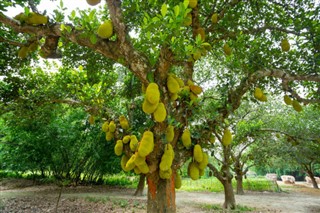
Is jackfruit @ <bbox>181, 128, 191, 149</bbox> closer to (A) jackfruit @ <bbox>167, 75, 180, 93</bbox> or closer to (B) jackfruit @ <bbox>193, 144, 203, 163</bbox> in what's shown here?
(B) jackfruit @ <bbox>193, 144, 203, 163</bbox>

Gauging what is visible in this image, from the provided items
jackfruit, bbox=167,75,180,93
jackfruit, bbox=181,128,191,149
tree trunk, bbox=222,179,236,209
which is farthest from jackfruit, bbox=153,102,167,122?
tree trunk, bbox=222,179,236,209

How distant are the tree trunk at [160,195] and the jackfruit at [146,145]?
0.35 metres

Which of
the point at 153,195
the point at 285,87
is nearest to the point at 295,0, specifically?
the point at 285,87

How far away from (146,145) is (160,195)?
1.75ft

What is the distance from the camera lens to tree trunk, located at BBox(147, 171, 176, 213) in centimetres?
222

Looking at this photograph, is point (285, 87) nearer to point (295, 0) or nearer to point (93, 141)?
point (295, 0)

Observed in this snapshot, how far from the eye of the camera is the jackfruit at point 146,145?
6.86 ft

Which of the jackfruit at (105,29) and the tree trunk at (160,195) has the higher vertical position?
the jackfruit at (105,29)

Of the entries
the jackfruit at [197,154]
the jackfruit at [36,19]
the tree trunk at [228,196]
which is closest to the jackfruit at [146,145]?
the jackfruit at [197,154]

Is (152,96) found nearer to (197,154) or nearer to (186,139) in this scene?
(186,139)

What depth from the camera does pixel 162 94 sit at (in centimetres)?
229

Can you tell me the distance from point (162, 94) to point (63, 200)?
6.16 metres

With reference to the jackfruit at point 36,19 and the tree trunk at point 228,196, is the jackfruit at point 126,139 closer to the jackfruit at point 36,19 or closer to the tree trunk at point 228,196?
the jackfruit at point 36,19

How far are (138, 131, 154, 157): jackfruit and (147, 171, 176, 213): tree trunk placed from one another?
1.16 feet
